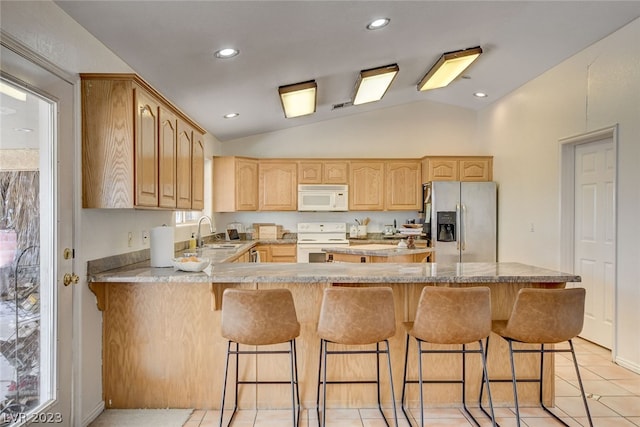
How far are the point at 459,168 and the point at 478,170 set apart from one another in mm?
293

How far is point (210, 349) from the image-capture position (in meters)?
2.68

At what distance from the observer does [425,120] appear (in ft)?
21.7

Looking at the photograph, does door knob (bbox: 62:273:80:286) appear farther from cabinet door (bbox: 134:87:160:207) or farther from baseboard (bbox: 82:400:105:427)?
baseboard (bbox: 82:400:105:427)

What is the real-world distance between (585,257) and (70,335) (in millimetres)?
4537

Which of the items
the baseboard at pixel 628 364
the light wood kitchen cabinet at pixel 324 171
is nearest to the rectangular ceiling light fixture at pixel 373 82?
the light wood kitchen cabinet at pixel 324 171

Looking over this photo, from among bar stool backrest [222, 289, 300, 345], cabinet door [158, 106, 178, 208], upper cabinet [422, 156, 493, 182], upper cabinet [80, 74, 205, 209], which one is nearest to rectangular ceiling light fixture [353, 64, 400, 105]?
upper cabinet [422, 156, 493, 182]

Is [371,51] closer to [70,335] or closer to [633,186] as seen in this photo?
[633,186]

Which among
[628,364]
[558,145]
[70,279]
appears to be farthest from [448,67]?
[70,279]

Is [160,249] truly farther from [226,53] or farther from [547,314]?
[547,314]

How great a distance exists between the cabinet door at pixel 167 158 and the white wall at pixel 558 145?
3.74 meters

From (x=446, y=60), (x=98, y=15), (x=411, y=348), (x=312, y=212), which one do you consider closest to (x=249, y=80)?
(x=98, y=15)

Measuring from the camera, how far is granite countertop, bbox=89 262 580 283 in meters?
2.40

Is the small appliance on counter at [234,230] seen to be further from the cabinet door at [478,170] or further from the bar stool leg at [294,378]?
the bar stool leg at [294,378]

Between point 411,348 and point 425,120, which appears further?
point 425,120
